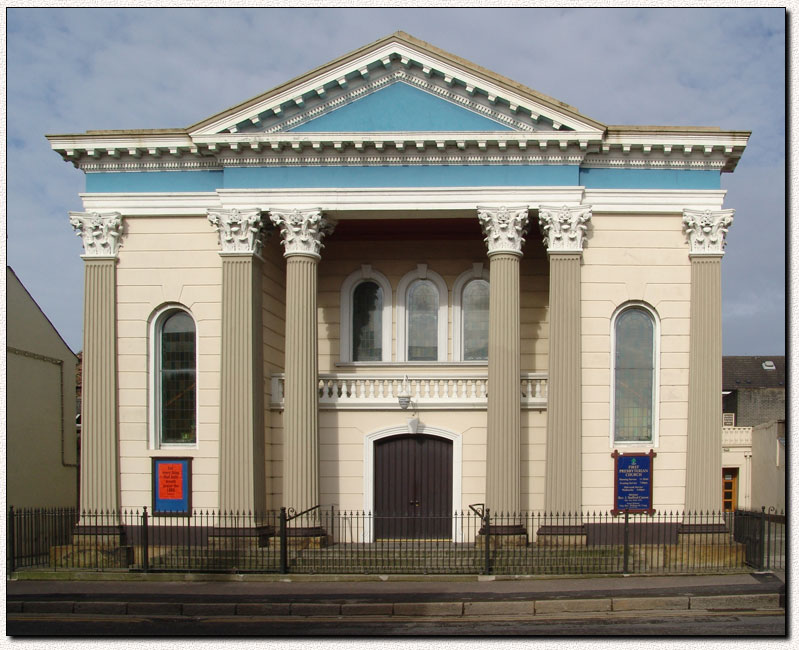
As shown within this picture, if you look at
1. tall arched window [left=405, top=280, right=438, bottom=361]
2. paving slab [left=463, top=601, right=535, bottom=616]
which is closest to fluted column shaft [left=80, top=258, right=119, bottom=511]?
tall arched window [left=405, top=280, right=438, bottom=361]

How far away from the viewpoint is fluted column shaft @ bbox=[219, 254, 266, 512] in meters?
20.3

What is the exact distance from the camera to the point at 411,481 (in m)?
22.0

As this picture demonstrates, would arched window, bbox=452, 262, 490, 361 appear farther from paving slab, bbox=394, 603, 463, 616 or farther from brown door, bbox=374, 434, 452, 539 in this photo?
paving slab, bbox=394, 603, 463, 616

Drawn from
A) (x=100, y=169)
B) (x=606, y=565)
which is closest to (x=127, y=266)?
(x=100, y=169)

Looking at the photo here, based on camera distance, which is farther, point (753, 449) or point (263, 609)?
point (753, 449)

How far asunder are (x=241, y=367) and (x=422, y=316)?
507 cm

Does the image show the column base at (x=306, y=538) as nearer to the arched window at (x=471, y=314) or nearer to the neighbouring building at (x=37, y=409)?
the arched window at (x=471, y=314)

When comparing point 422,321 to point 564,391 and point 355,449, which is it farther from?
point 564,391

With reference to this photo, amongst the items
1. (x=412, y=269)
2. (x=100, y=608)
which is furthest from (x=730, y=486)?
(x=100, y=608)

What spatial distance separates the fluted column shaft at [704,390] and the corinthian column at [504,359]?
12.3ft

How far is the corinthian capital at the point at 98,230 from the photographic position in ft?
70.0

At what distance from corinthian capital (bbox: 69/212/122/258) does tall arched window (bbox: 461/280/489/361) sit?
838cm

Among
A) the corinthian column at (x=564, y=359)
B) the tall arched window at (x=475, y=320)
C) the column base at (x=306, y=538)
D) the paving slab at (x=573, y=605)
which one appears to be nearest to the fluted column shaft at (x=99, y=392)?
the column base at (x=306, y=538)

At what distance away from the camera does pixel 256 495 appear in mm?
20500
